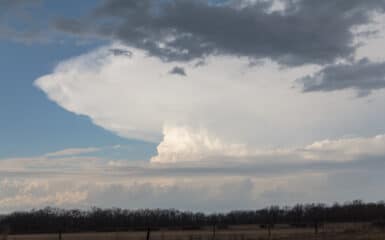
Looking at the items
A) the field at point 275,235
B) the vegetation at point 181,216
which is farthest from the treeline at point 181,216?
the field at point 275,235

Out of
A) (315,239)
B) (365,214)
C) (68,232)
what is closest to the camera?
(315,239)

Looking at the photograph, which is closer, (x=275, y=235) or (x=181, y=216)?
(x=275, y=235)

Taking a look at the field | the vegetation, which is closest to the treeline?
the vegetation

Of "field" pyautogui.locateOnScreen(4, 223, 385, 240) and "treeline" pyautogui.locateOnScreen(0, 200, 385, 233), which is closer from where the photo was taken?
"field" pyautogui.locateOnScreen(4, 223, 385, 240)

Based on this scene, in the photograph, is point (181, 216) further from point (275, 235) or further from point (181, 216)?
point (275, 235)

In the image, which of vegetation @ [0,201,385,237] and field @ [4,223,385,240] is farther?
vegetation @ [0,201,385,237]

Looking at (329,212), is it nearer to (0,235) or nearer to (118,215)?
(118,215)

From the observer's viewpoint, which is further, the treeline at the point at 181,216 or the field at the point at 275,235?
the treeline at the point at 181,216

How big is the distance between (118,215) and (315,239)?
411 ft

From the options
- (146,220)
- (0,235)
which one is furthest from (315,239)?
(146,220)

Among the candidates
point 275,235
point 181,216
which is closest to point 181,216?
point 181,216

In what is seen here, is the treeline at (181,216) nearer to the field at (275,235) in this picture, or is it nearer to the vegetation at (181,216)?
the vegetation at (181,216)

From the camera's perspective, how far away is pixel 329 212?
144m

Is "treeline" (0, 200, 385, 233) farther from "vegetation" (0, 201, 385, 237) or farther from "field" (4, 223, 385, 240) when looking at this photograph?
"field" (4, 223, 385, 240)
